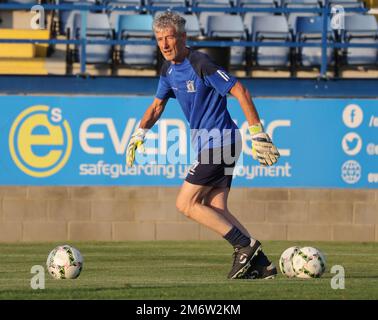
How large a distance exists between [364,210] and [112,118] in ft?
12.5

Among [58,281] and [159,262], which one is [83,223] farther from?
Result: [58,281]

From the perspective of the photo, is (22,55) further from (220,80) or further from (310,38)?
(220,80)

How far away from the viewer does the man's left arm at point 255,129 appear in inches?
407

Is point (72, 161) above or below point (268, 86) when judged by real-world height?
below

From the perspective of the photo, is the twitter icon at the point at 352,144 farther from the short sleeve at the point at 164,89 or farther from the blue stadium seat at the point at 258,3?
the short sleeve at the point at 164,89

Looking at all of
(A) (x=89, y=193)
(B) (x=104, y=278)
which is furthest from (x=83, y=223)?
(B) (x=104, y=278)

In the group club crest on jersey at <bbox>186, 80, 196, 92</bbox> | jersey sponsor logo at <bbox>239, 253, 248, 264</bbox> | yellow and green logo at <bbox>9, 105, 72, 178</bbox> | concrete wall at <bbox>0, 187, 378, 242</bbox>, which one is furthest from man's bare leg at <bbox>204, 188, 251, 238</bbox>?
yellow and green logo at <bbox>9, 105, 72, 178</bbox>

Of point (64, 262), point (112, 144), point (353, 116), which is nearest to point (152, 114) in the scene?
point (64, 262)

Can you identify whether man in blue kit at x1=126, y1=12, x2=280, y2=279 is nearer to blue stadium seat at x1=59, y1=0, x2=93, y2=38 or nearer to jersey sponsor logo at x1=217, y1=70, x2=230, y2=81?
jersey sponsor logo at x1=217, y1=70, x2=230, y2=81

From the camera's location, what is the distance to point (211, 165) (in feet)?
34.9

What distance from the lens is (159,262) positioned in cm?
1362

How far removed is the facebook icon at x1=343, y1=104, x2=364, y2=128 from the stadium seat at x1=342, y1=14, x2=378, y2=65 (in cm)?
284

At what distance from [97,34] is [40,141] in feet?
11.4

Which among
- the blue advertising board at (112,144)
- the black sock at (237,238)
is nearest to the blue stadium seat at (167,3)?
the blue advertising board at (112,144)
